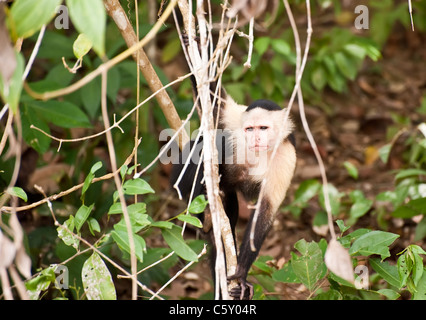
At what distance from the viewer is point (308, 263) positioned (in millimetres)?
2879

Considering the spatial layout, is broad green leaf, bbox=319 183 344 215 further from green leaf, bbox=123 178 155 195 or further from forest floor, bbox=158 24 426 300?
green leaf, bbox=123 178 155 195

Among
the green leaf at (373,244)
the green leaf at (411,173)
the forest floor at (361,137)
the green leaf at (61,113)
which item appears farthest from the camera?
the forest floor at (361,137)

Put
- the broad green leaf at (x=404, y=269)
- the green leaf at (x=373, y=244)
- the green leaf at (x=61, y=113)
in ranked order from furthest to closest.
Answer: the green leaf at (x=61, y=113)
the green leaf at (x=373, y=244)
the broad green leaf at (x=404, y=269)

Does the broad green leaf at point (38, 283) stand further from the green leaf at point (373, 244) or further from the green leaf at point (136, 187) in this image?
the green leaf at point (373, 244)

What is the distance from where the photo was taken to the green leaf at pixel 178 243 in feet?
7.91

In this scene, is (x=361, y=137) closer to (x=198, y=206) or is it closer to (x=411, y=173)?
(x=411, y=173)

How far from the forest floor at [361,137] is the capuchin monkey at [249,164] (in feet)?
3.45

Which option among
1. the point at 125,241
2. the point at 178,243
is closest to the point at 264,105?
the point at 178,243

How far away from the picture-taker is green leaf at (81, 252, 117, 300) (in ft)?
7.73

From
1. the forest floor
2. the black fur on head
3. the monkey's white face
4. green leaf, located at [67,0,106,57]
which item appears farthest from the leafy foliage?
the black fur on head

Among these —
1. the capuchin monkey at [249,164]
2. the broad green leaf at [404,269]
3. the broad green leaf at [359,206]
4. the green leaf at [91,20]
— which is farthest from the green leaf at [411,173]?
the green leaf at [91,20]
